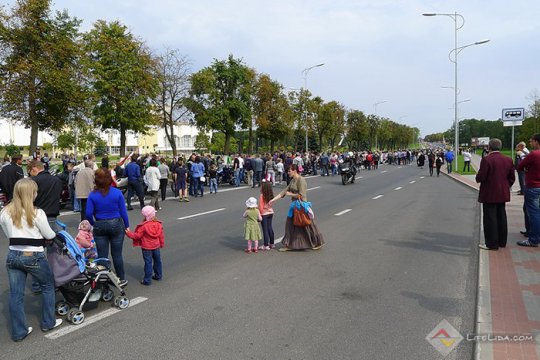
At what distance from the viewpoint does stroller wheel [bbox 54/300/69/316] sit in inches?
194

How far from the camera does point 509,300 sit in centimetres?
514

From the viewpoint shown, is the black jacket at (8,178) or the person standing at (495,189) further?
the black jacket at (8,178)

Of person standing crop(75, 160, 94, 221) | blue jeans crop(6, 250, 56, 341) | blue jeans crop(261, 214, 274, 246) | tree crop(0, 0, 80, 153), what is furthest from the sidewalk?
tree crop(0, 0, 80, 153)

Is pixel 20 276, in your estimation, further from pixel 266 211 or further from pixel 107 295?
pixel 266 211

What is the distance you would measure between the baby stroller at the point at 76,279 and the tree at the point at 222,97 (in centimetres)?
3544

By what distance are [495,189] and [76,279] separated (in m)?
6.82

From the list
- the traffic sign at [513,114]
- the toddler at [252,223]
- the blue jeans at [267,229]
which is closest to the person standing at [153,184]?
the blue jeans at [267,229]

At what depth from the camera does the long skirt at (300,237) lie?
314 inches

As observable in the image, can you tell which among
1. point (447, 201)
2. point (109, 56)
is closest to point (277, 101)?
point (109, 56)

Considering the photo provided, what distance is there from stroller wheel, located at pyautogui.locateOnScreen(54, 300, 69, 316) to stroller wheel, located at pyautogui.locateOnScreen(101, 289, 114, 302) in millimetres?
422

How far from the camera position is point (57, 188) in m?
6.01

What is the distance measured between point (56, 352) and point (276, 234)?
6046 millimetres

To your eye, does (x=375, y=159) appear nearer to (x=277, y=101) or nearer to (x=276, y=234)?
(x=277, y=101)

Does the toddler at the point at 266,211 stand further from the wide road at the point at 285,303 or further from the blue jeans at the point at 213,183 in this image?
the blue jeans at the point at 213,183
